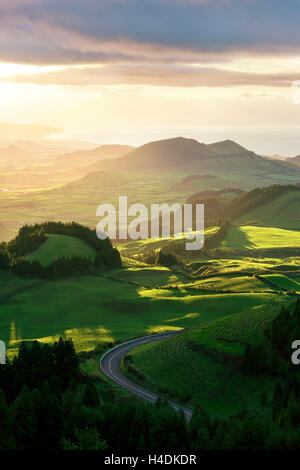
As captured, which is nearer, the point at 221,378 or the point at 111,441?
the point at 111,441

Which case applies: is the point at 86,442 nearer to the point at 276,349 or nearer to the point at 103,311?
the point at 276,349

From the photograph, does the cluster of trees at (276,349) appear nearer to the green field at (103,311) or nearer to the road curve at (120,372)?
the road curve at (120,372)

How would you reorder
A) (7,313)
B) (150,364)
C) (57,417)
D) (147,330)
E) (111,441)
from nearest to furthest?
(111,441) → (57,417) → (150,364) → (147,330) → (7,313)

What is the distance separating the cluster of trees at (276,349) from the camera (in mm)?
84562

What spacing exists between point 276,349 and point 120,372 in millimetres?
26987

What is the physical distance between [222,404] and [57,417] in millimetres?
27214

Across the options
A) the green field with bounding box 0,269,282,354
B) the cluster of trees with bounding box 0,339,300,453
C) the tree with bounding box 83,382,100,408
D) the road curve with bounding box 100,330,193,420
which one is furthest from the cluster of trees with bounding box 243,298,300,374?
the green field with bounding box 0,269,282,354

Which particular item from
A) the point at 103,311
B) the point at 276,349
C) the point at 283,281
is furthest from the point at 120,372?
the point at 283,281

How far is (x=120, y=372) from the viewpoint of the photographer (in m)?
92.8

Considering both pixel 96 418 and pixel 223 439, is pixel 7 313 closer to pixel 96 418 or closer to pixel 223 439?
pixel 96 418

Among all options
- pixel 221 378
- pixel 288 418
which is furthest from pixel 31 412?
pixel 221 378

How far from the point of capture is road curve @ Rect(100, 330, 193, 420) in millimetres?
79750

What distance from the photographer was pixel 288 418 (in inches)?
2438

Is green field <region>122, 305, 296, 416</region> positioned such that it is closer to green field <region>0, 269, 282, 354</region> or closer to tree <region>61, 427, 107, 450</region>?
green field <region>0, 269, 282, 354</region>
